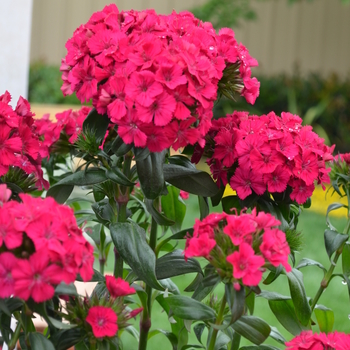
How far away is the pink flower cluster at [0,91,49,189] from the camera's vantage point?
1.05 m

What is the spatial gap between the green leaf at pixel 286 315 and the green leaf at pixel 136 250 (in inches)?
14.1

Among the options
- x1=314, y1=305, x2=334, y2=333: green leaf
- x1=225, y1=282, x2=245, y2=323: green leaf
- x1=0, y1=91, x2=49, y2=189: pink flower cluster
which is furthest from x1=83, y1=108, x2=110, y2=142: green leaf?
x1=314, y1=305, x2=334, y2=333: green leaf

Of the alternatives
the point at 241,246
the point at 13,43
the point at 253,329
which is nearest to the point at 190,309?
the point at 253,329

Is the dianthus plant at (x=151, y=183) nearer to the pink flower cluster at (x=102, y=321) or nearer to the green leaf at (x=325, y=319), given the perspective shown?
the pink flower cluster at (x=102, y=321)

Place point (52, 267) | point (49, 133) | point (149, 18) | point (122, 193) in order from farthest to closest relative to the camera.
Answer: point (49, 133), point (122, 193), point (149, 18), point (52, 267)

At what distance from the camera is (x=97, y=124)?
3.46ft

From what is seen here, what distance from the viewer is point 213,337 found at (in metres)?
1.04

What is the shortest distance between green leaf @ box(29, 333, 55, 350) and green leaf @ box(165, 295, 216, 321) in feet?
0.77

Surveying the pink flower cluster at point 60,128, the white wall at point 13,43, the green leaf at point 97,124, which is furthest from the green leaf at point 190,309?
the white wall at point 13,43

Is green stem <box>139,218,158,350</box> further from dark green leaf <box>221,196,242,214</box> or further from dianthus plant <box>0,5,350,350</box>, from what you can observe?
dark green leaf <box>221,196,242,214</box>

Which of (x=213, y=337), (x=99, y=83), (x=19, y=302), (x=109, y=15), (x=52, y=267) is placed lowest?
(x=213, y=337)

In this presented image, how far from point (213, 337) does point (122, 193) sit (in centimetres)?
32

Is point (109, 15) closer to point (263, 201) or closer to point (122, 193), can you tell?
point (122, 193)

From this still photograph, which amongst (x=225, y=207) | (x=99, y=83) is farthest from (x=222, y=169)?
(x=99, y=83)
